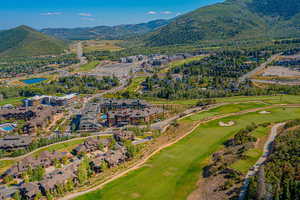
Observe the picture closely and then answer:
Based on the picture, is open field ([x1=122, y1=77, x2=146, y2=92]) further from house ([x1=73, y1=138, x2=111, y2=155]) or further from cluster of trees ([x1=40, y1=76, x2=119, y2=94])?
house ([x1=73, y1=138, x2=111, y2=155])

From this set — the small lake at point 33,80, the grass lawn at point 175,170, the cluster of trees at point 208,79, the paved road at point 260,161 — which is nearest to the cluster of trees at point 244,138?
the paved road at point 260,161

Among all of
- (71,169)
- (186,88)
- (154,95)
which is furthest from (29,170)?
(186,88)

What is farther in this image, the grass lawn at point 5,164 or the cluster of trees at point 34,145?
the cluster of trees at point 34,145

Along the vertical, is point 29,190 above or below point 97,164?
below

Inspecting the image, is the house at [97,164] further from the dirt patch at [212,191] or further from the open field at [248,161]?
the open field at [248,161]

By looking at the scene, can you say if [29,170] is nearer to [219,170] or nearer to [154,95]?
[219,170]

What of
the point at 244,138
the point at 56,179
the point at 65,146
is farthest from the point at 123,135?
the point at 244,138

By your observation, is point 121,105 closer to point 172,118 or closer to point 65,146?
point 172,118
